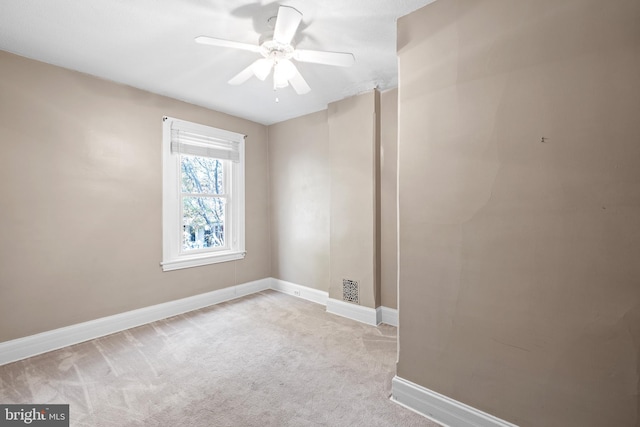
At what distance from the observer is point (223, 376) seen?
2059 millimetres

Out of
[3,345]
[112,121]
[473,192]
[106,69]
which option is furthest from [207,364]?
[106,69]

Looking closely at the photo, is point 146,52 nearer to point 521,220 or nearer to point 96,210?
point 96,210

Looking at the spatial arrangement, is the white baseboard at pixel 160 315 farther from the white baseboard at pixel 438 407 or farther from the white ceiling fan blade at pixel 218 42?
the white ceiling fan blade at pixel 218 42

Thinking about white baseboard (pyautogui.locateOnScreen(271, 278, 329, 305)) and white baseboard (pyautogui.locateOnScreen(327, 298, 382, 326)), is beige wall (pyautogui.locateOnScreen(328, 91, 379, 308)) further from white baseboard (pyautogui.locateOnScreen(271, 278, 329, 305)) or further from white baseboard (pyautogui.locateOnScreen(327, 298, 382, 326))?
white baseboard (pyautogui.locateOnScreen(271, 278, 329, 305))

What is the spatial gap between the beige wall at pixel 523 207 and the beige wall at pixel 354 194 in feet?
4.08

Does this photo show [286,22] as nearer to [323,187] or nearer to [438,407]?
Answer: [323,187]

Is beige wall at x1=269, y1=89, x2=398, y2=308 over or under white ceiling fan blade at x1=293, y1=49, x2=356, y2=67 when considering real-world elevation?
under

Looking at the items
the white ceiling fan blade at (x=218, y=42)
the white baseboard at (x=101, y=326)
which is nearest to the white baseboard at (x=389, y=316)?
the white baseboard at (x=101, y=326)

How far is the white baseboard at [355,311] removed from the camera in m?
2.98

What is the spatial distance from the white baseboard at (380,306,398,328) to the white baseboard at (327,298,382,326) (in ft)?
0.15

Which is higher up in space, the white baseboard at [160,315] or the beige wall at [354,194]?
the beige wall at [354,194]

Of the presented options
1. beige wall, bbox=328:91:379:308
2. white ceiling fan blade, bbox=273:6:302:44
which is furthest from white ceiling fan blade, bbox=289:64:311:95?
beige wall, bbox=328:91:379:308

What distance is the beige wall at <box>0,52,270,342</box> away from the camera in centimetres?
229

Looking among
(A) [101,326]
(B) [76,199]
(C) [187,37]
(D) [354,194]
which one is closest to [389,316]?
(D) [354,194]
